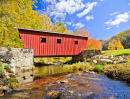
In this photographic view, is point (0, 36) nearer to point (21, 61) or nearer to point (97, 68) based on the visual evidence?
point (21, 61)

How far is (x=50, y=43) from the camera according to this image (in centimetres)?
1123

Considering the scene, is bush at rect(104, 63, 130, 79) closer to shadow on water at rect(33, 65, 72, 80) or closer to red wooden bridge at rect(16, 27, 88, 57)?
shadow on water at rect(33, 65, 72, 80)

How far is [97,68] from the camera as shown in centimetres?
686

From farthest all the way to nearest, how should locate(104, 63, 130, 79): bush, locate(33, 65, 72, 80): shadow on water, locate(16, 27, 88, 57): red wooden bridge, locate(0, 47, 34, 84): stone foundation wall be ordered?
locate(16, 27, 88, 57): red wooden bridge, locate(0, 47, 34, 84): stone foundation wall, locate(33, 65, 72, 80): shadow on water, locate(104, 63, 130, 79): bush

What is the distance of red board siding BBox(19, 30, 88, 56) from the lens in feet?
33.3

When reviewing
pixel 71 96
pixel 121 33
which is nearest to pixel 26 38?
pixel 71 96

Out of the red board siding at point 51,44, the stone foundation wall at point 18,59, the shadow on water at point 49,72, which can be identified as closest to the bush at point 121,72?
the shadow on water at point 49,72

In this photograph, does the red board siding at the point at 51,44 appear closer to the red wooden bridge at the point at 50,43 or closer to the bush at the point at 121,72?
the red wooden bridge at the point at 50,43

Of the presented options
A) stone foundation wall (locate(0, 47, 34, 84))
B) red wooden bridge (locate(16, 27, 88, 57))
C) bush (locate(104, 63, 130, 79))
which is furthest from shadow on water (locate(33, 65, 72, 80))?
bush (locate(104, 63, 130, 79))

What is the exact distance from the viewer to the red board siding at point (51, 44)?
1016 centimetres

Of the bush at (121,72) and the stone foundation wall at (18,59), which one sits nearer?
the bush at (121,72)

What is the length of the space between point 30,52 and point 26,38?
2.35 m

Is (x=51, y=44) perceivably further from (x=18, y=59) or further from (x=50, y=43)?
(x=18, y=59)

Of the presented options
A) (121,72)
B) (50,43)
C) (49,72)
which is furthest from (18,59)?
(121,72)
